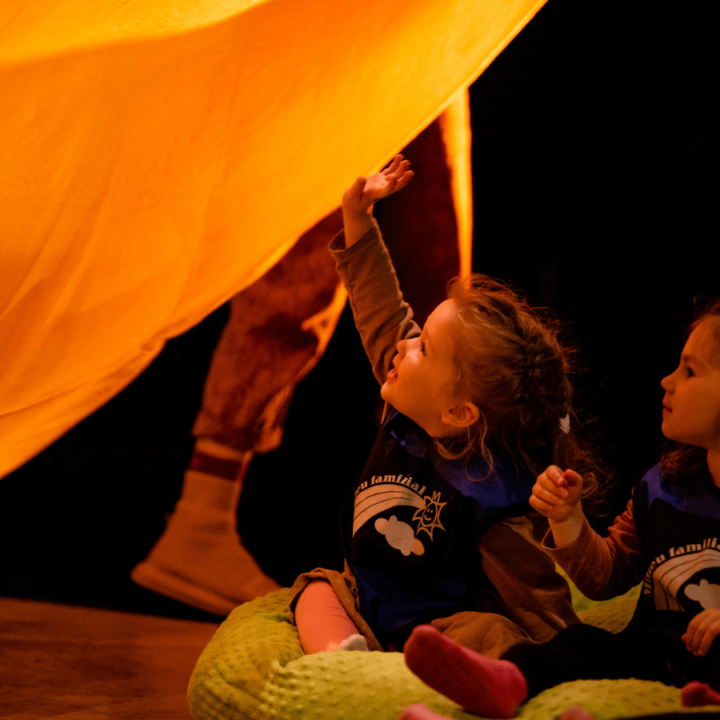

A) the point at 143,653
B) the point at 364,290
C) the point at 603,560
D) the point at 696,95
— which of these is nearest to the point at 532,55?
the point at 696,95

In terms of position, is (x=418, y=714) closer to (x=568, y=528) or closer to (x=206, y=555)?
(x=568, y=528)

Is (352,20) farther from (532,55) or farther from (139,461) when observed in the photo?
(139,461)

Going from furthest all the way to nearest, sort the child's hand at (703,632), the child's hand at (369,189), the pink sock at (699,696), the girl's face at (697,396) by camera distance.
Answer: the child's hand at (369,189) < the girl's face at (697,396) < the child's hand at (703,632) < the pink sock at (699,696)

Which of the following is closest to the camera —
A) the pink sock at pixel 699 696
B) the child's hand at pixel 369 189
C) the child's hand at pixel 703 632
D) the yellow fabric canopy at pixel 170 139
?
the pink sock at pixel 699 696

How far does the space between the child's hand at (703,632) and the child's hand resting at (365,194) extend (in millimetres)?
605

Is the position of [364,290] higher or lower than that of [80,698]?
higher

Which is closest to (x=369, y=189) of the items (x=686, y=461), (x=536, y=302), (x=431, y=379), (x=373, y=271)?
(x=373, y=271)

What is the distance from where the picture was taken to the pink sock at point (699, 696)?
0.62 meters

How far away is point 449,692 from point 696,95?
95cm

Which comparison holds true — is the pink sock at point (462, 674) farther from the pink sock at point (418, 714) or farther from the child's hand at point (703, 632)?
the child's hand at point (703, 632)

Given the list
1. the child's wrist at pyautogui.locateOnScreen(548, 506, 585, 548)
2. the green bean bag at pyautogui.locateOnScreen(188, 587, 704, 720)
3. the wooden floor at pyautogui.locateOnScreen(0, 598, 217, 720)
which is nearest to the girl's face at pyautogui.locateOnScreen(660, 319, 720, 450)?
the child's wrist at pyautogui.locateOnScreen(548, 506, 585, 548)

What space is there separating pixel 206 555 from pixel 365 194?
724 mm

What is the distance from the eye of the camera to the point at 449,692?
2.11ft

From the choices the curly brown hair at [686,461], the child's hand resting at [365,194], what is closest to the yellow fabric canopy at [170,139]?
the child's hand resting at [365,194]
